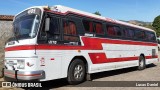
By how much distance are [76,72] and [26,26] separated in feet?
9.01

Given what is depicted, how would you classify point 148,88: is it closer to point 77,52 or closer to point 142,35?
point 77,52

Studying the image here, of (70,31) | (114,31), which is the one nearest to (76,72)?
(70,31)

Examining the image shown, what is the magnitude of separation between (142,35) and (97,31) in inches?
243

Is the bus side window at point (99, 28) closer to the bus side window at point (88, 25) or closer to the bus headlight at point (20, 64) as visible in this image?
the bus side window at point (88, 25)

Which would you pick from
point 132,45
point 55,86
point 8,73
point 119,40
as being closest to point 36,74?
point 8,73

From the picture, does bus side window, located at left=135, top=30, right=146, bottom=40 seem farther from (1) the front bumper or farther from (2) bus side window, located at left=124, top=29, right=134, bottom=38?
(1) the front bumper

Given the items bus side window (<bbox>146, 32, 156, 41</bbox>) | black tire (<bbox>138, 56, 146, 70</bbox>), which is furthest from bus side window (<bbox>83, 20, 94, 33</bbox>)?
bus side window (<bbox>146, 32, 156, 41</bbox>)

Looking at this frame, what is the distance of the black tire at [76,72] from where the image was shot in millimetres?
9766

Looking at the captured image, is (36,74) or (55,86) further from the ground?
(36,74)

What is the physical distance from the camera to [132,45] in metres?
15.1

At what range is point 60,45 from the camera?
9.36 metres

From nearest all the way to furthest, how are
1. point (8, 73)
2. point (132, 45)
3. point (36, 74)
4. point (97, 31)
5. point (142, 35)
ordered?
point (36, 74)
point (8, 73)
point (97, 31)
point (132, 45)
point (142, 35)

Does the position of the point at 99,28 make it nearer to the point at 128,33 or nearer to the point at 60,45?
the point at 60,45

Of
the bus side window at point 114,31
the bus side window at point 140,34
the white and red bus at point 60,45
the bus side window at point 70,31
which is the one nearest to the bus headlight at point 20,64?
the white and red bus at point 60,45
